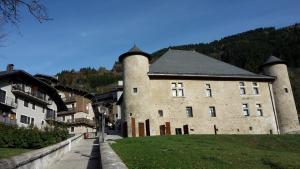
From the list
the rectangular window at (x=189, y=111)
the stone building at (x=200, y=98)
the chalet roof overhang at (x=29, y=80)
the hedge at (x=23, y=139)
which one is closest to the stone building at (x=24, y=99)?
the chalet roof overhang at (x=29, y=80)

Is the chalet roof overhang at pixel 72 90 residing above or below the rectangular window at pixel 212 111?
above

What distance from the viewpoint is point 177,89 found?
3684 centimetres

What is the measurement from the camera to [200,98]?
37188 mm

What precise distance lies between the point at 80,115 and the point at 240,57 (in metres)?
63.5

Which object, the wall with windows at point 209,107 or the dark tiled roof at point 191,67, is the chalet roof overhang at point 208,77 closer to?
the dark tiled roof at point 191,67

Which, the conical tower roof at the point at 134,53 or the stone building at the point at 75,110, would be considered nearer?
the conical tower roof at the point at 134,53

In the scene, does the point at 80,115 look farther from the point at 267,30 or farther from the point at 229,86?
the point at 267,30

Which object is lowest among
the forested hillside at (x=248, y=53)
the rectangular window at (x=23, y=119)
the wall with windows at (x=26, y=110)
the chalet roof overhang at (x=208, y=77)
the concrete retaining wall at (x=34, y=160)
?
the concrete retaining wall at (x=34, y=160)

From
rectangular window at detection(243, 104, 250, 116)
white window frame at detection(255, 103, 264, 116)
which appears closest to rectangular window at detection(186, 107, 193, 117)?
rectangular window at detection(243, 104, 250, 116)

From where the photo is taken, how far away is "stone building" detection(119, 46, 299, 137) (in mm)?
34125

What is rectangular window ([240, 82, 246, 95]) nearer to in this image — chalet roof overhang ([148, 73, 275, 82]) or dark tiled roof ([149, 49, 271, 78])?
chalet roof overhang ([148, 73, 275, 82])

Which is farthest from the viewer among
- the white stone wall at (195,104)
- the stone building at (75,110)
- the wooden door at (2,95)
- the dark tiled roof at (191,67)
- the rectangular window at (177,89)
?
the stone building at (75,110)

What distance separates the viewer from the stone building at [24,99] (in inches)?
1603

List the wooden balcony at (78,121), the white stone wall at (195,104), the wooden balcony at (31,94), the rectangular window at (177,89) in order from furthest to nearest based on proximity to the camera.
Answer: the wooden balcony at (78,121)
the wooden balcony at (31,94)
the rectangular window at (177,89)
the white stone wall at (195,104)
